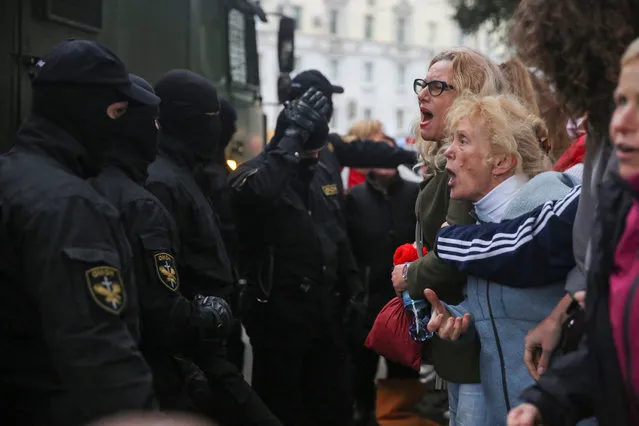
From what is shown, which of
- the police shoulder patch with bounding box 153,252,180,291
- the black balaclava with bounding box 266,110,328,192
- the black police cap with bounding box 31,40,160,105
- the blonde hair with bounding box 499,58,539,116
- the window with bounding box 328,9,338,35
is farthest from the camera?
the window with bounding box 328,9,338,35

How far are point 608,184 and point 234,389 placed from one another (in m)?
2.78

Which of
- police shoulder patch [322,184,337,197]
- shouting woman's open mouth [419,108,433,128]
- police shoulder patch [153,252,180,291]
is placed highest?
shouting woman's open mouth [419,108,433,128]

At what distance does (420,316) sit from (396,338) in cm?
22

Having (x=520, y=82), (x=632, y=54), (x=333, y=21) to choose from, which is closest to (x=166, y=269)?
(x=520, y=82)

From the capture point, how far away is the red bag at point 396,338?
4988mm

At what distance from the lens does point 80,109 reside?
12.4 ft

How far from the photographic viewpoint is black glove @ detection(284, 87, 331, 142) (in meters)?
6.71

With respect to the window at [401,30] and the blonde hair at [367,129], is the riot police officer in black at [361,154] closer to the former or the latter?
the blonde hair at [367,129]

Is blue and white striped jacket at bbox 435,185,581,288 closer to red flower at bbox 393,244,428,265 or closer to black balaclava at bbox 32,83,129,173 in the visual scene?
red flower at bbox 393,244,428,265

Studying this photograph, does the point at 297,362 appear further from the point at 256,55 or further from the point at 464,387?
the point at 256,55

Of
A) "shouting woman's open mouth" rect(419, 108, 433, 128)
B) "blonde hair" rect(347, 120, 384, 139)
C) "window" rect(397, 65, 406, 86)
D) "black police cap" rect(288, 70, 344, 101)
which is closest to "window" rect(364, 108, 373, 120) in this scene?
"window" rect(397, 65, 406, 86)

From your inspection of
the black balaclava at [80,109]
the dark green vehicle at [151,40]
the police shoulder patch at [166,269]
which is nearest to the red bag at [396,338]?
the police shoulder patch at [166,269]

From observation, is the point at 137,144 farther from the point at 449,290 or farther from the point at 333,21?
the point at 333,21

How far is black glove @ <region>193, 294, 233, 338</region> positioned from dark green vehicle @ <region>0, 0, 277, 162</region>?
1.43 meters
